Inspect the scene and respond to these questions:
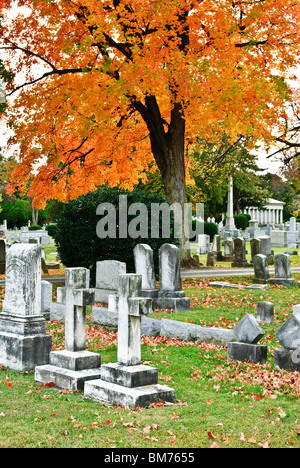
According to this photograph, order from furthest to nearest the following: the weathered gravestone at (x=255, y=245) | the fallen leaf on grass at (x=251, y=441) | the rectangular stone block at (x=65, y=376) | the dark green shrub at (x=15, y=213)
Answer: the dark green shrub at (x=15, y=213)
the weathered gravestone at (x=255, y=245)
the rectangular stone block at (x=65, y=376)
the fallen leaf on grass at (x=251, y=441)

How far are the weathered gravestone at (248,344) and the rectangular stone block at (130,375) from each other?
6.42 ft

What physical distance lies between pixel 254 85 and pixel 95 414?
1501cm

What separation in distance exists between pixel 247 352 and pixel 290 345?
0.77 meters

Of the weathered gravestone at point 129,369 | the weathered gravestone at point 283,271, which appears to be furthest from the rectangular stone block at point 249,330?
the weathered gravestone at point 283,271

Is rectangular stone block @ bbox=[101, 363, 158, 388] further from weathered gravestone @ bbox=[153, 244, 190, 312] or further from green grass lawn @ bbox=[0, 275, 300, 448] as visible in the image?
weathered gravestone @ bbox=[153, 244, 190, 312]

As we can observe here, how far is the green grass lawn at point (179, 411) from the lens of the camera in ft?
16.9

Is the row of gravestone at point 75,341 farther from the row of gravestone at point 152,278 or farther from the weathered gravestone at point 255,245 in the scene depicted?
the weathered gravestone at point 255,245

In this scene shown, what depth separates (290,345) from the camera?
24.6 feet

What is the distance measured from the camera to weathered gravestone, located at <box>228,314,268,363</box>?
313 inches

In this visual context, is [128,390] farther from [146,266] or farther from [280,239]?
[280,239]

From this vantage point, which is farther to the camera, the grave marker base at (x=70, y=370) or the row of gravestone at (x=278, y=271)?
the row of gravestone at (x=278, y=271)

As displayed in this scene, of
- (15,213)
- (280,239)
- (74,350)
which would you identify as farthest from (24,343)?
(15,213)

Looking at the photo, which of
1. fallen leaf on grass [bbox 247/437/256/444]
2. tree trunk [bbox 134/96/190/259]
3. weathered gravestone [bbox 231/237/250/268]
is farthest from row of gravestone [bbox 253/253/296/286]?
fallen leaf on grass [bbox 247/437/256/444]

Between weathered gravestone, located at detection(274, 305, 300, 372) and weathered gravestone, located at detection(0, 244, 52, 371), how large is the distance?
3297 millimetres
